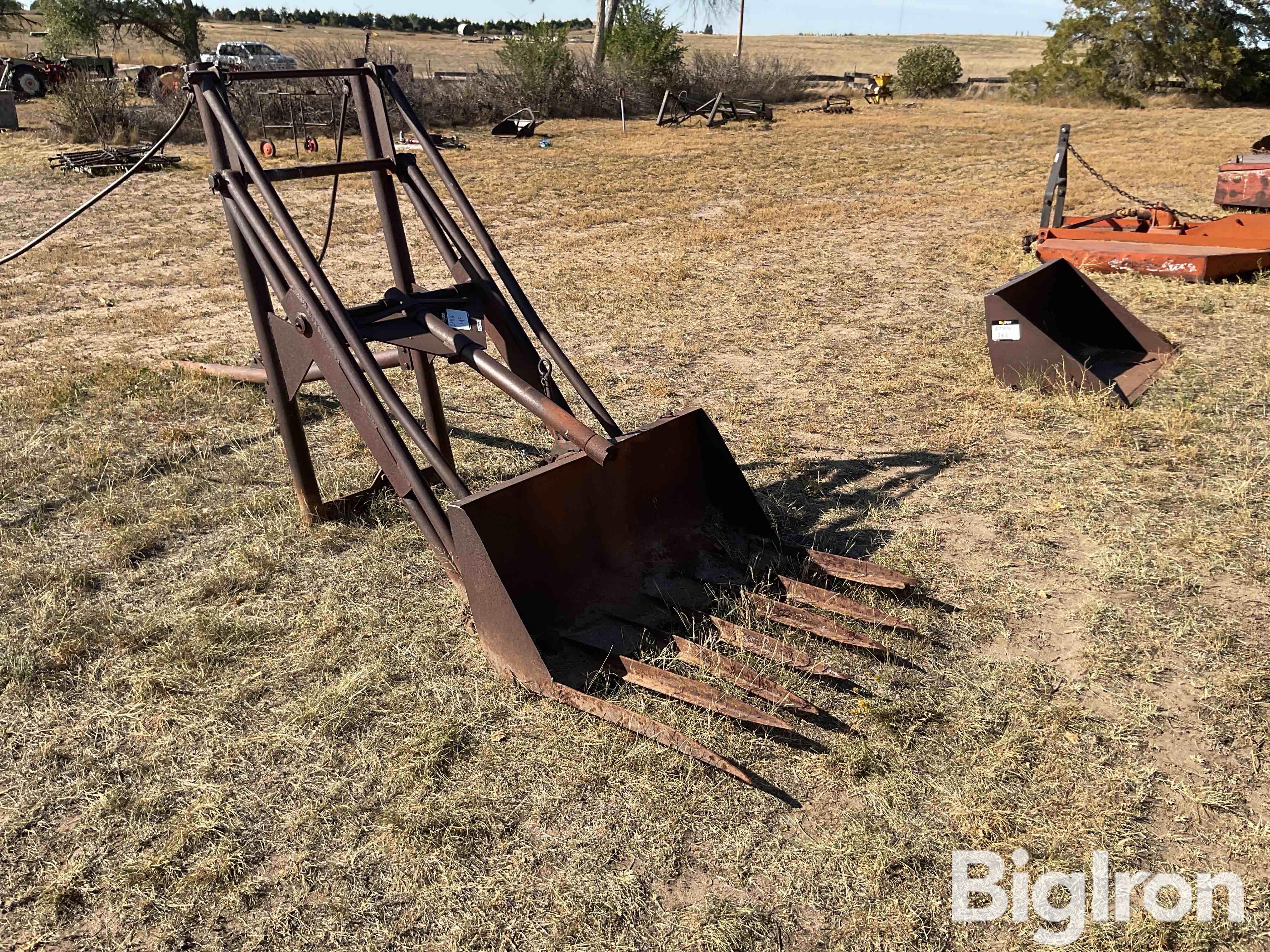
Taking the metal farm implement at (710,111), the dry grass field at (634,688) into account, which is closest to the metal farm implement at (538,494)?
the dry grass field at (634,688)

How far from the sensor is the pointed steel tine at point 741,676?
2.71m

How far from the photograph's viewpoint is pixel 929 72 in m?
31.1

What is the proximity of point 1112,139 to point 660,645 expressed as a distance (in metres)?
19.0

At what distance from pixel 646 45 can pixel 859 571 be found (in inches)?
1020

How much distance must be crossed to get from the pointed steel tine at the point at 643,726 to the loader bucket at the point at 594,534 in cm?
8

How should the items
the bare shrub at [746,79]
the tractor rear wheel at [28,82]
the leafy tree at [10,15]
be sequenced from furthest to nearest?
1. the leafy tree at [10,15]
2. the bare shrub at [746,79]
3. the tractor rear wheel at [28,82]

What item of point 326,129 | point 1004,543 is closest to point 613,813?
point 1004,543

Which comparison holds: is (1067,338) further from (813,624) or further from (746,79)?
(746,79)

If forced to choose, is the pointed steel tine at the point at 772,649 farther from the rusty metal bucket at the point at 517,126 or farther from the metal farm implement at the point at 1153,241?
the rusty metal bucket at the point at 517,126

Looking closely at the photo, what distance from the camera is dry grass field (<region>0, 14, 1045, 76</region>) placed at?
41.5m

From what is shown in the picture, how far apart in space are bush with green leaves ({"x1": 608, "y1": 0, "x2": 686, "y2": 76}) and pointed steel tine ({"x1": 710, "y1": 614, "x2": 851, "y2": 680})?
1005 inches

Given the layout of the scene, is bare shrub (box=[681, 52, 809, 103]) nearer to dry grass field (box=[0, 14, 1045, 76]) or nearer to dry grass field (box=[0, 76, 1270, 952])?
dry grass field (box=[0, 14, 1045, 76])

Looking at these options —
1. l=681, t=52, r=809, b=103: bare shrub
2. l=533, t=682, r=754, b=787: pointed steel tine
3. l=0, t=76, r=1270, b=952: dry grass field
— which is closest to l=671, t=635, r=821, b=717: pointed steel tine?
l=0, t=76, r=1270, b=952: dry grass field

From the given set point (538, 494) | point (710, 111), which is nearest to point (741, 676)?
point (538, 494)
